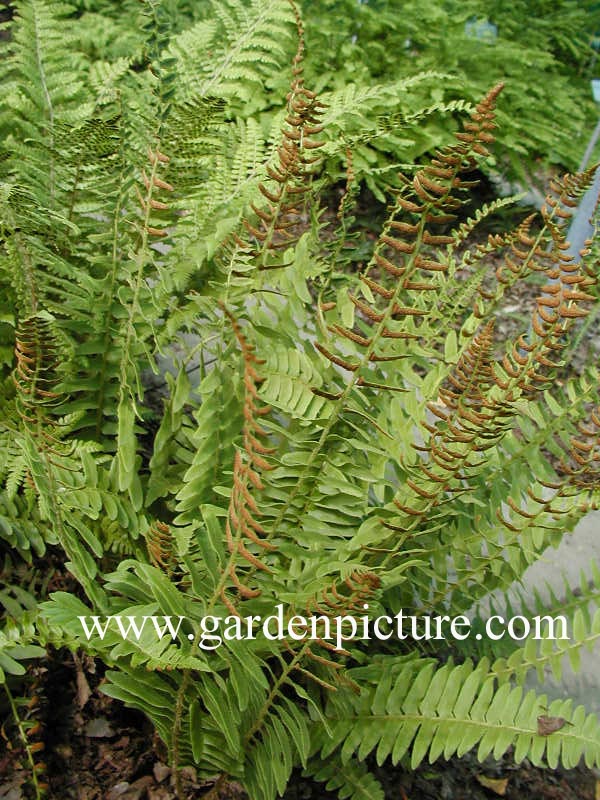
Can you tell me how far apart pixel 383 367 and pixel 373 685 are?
2.31ft

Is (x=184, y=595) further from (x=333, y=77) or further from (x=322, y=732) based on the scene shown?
(x=333, y=77)

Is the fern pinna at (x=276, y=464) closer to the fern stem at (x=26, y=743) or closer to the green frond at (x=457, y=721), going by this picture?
the green frond at (x=457, y=721)

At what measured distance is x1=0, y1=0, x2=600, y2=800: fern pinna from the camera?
1.30m

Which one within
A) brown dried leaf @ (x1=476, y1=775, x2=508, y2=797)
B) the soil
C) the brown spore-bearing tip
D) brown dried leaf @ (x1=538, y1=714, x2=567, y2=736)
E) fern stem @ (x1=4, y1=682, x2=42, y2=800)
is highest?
the brown spore-bearing tip

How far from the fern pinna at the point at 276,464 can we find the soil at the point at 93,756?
10cm

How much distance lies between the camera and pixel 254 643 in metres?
1.39

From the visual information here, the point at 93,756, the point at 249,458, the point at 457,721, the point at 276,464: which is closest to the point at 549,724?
the point at 457,721

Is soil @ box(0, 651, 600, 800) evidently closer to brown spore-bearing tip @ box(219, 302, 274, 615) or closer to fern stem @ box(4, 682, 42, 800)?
fern stem @ box(4, 682, 42, 800)

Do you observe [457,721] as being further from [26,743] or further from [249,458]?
[26,743]

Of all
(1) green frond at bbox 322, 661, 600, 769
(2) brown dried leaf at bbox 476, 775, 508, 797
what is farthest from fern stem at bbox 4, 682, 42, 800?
(2) brown dried leaf at bbox 476, 775, 508, 797

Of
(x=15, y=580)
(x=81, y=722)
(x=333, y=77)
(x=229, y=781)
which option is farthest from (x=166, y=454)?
(x=333, y=77)

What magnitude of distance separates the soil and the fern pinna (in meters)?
0.10

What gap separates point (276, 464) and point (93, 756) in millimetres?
839

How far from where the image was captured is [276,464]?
142 centimetres
